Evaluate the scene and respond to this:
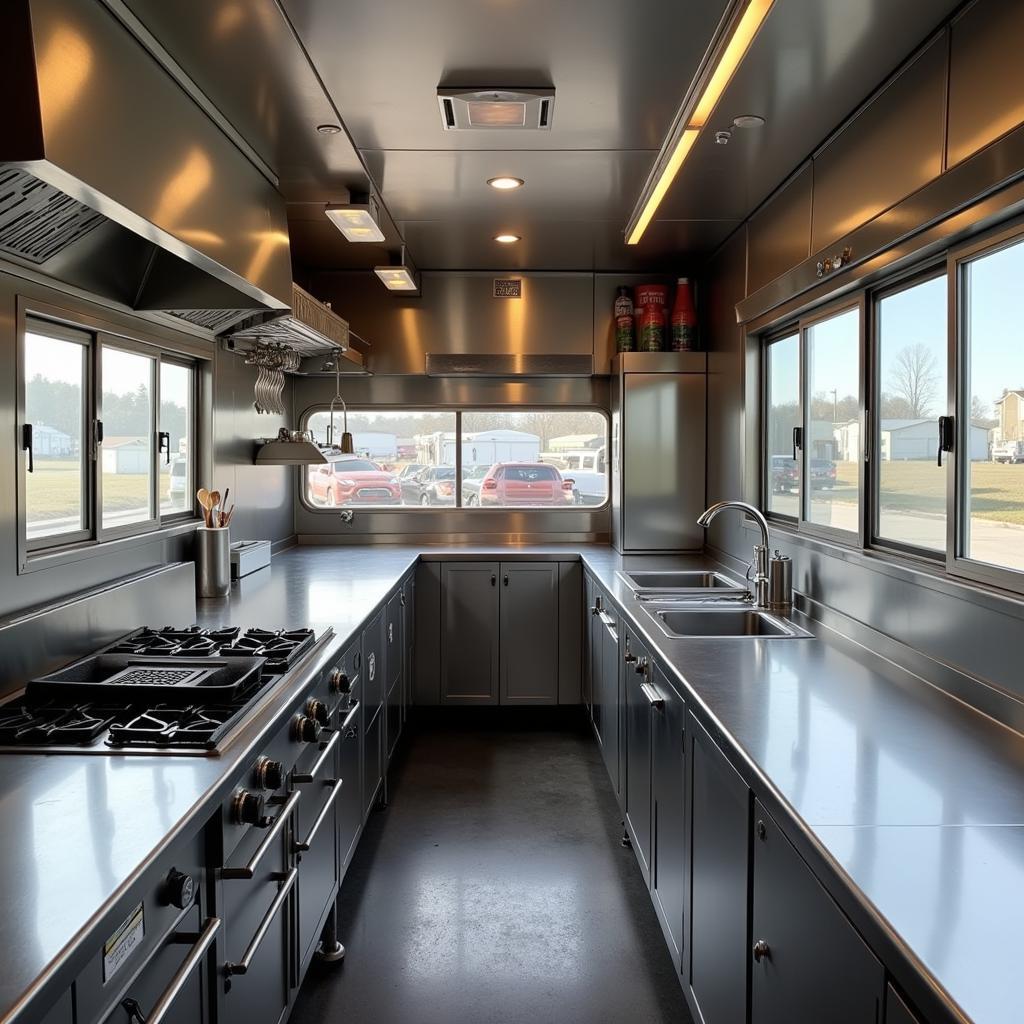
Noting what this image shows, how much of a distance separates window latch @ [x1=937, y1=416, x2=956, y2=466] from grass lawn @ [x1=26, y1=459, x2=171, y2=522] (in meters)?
2.35

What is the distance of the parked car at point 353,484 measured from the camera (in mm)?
5172

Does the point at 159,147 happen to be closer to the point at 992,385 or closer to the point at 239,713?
the point at 239,713

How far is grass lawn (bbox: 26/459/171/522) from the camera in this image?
236cm

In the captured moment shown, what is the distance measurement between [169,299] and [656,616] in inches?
74.1

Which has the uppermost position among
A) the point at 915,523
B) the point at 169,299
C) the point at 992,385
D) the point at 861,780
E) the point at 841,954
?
the point at 169,299

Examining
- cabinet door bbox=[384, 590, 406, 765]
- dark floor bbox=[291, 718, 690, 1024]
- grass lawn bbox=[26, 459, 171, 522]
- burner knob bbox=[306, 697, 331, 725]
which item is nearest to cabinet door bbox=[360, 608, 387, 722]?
cabinet door bbox=[384, 590, 406, 765]

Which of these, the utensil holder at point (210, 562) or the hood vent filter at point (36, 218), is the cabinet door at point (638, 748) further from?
the hood vent filter at point (36, 218)

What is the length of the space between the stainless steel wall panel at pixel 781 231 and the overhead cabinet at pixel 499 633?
184cm

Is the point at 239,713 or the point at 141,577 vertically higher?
the point at 141,577

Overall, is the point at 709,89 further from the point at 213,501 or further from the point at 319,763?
the point at 213,501

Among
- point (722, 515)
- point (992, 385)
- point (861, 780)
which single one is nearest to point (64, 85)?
point (861, 780)

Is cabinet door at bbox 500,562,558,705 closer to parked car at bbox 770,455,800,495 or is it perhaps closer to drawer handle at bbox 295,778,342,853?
parked car at bbox 770,455,800,495

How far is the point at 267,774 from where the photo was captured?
1694mm

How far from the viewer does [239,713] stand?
172 centimetres
